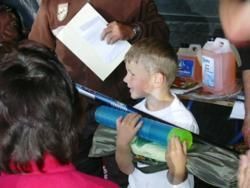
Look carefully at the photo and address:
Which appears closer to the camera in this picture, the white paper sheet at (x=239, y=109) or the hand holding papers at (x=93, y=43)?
the hand holding papers at (x=93, y=43)

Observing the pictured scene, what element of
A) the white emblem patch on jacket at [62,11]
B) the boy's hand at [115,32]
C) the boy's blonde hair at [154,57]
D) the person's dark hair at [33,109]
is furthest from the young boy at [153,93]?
the person's dark hair at [33,109]

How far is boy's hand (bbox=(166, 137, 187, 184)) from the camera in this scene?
1.70 meters

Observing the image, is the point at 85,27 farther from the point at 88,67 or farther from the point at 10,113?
the point at 10,113

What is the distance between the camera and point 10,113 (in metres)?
1.21

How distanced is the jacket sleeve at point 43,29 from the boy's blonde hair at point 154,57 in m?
0.43

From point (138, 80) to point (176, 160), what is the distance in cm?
39

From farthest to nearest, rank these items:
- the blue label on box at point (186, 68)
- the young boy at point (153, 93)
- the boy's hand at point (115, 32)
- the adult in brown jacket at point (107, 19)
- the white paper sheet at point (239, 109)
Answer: the blue label on box at point (186, 68)
the white paper sheet at point (239, 109)
the adult in brown jacket at point (107, 19)
the boy's hand at point (115, 32)
the young boy at point (153, 93)

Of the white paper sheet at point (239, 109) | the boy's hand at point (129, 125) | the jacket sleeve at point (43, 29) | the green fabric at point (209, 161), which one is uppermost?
the jacket sleeve at point (43, 29)

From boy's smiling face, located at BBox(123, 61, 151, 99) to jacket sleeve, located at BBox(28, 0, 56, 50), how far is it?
428mm

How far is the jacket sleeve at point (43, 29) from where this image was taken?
228 cm

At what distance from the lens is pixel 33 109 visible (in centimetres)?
121

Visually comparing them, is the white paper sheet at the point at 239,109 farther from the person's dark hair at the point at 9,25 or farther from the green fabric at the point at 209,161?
the person's dark hair at the point at 9,25

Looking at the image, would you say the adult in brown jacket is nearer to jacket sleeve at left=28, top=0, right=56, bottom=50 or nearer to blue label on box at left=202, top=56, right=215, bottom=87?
jacket sleeve at left=28, top=0, right=56, bottom=50

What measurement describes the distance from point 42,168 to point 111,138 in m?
0.73
